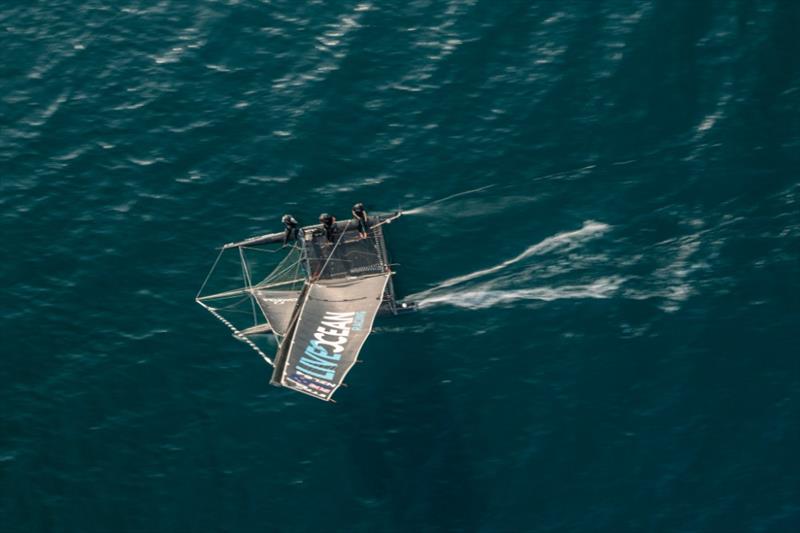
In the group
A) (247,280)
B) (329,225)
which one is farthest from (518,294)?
(247,280)

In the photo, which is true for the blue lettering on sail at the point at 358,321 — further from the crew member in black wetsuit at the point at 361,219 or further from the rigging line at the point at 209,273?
the rigging line at the point at 209,273

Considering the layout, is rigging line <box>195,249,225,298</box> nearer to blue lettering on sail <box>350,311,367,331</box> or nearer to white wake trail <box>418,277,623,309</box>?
blue lettering on sail <box>350,311,367,331</box>

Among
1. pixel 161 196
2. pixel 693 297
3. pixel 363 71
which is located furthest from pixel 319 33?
pixel 693 297

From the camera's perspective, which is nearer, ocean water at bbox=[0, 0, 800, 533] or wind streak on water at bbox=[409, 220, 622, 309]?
ocean water at bbox=[0, 0, 800, 533]

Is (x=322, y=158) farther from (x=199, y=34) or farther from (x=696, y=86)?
(x=696, y=86)

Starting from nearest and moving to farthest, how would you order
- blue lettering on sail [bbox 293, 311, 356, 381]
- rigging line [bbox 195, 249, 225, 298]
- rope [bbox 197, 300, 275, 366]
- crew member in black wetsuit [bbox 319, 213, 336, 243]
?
blue lettering on sail [bbox 293, 311, 356, 381], crew member in black wetsuit [bbox 319, 213, 336, 243], rope [bbox 197, 300, 275, 366], rigging line [bbox 195, 249, 225, 298]

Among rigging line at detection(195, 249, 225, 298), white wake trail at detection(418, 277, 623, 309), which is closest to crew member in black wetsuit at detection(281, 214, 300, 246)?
rigging line at detection(195, 249, 225, 298)

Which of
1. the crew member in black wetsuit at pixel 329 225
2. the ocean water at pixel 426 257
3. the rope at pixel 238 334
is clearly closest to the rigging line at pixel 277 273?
the crew member in black wetsuit at pixel 329 225
